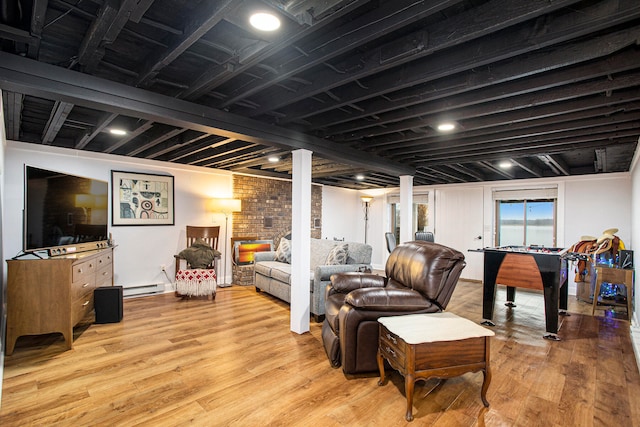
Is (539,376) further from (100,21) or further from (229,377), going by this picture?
(100,21)

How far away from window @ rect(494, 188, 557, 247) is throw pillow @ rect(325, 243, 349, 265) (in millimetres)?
4435

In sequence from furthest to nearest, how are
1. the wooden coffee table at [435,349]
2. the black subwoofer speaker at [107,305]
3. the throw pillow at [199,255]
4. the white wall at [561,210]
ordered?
the white wall at [561,210], the throw pillow at [199,255], the black subwoofer speaker at [107,305], the wooden coffee table at [435,349]

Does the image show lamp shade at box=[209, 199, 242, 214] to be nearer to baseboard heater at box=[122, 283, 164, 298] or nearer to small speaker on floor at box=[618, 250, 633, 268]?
baseboard heater at box=[122, 283, 164, 298]

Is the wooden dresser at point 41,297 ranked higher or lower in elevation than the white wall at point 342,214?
lower

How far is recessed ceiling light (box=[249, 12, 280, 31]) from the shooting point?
5.18 feet

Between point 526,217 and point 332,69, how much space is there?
20.3ft

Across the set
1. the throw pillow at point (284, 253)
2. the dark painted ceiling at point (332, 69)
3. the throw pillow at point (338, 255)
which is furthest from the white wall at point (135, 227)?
the throw pillow at point (338, 255)

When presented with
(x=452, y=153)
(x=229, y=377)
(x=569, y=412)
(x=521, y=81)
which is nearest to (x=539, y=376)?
(x=569, y=412)

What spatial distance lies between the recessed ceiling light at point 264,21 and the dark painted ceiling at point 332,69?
0.05 metres

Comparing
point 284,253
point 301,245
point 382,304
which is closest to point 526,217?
point 284,253

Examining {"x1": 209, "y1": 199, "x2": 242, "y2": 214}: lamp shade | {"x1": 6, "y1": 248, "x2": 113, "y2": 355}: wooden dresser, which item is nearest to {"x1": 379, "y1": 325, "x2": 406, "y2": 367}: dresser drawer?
{"x1": 6, "y1": 248, "x2": 113, "y2": 355}: wooden dresser

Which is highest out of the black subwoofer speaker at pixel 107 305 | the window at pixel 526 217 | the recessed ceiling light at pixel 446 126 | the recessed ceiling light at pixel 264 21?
the recessed ceiling light at pixel 264 21

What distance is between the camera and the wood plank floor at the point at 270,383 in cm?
210

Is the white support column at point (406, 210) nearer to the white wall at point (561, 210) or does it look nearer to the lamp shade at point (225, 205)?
the white wall at point (561, 210)
